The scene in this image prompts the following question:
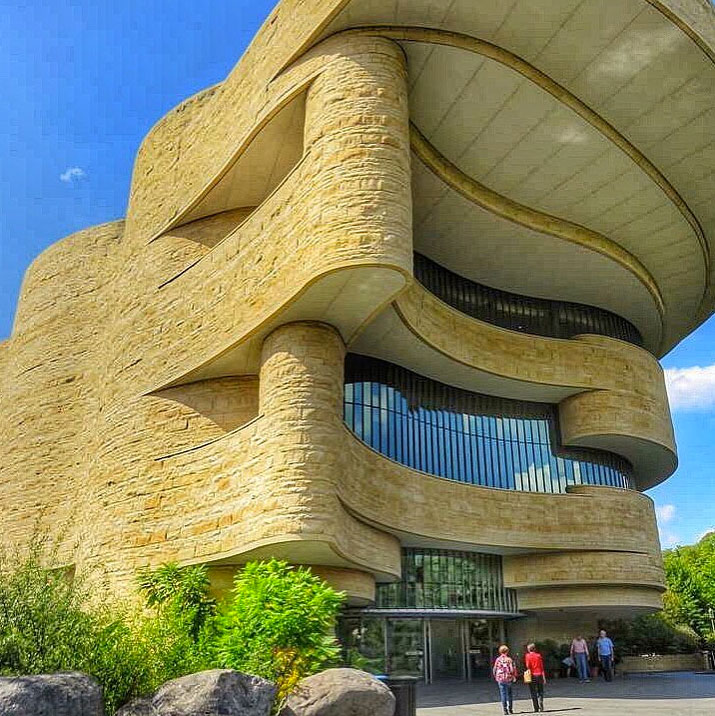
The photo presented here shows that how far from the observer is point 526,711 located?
14.4 meters

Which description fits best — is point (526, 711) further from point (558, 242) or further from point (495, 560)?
point (558, 242)

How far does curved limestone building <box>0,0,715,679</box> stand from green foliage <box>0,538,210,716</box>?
583cm

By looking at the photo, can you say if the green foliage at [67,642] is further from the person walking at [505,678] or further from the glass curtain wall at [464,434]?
the glass curtain wall at [464,434]

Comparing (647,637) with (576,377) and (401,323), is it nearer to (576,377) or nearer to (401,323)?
(576,377)

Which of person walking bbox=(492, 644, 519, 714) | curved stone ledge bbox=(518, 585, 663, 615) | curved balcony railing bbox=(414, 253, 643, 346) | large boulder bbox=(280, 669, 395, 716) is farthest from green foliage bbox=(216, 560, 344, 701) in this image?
curved stone ledge bbox=(518, 585, 663, 615)

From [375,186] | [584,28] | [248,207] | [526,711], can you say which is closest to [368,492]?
[526,711]

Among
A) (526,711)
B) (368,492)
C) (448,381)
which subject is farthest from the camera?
(448,381)

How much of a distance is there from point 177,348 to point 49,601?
11.9 m

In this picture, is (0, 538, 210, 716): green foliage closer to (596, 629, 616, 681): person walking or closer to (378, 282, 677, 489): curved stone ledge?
(378, 282, 677, 489): curved stone ledge

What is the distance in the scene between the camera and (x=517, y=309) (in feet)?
88.2

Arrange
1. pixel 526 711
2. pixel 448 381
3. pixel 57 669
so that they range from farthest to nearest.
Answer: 1. pixel 448 381
2. pixel 526 711
3. pixel 57 669

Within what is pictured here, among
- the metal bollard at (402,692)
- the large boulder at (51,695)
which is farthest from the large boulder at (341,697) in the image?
the large boulder at (51,695)

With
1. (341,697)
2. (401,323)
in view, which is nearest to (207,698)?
(341,697)

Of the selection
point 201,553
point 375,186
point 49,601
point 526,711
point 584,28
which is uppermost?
point 584,28
